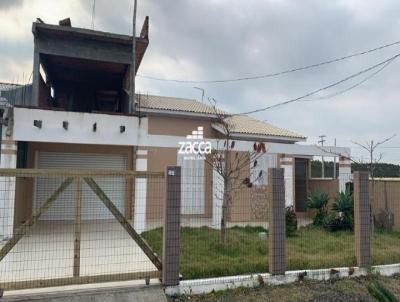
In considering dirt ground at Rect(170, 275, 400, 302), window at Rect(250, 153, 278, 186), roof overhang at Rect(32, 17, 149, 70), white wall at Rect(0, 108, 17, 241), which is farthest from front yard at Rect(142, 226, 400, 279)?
roof overhang at Rect(32, 17, 149, 70)

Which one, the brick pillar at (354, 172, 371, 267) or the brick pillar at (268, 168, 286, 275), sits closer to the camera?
the brick pillar at (268, 168, 286, 275)

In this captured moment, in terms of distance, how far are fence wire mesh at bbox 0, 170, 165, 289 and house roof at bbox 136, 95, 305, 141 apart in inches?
223

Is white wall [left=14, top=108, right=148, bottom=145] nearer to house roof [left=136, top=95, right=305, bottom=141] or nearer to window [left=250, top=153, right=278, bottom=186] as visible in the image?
house roof [left=136, top=95, right=305, bottom=141]

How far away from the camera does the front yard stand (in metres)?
6.88

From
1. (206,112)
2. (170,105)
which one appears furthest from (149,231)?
(170,105)

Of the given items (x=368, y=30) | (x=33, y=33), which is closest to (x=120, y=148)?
(x=33, y=33)

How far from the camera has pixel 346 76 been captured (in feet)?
43.6

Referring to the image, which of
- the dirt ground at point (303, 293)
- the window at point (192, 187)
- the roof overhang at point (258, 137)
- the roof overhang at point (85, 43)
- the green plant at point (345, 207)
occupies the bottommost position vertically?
the dirt ground at point (303, 293)

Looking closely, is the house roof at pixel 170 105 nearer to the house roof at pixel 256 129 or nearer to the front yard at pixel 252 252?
the house roof at pixel 256 129

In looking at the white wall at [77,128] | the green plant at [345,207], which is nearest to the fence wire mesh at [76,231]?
the white wall at [77,128]

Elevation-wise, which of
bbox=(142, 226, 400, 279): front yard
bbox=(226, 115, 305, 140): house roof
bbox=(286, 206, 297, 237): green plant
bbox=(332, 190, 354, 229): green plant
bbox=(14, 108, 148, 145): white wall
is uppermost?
bbox=(226, 115, 305, 140): house roof

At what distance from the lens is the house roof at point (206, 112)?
1647 centimetres

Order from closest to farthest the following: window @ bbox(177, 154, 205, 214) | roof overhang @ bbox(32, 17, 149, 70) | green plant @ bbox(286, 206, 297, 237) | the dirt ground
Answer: the dirt ground < window @ bbox(177, 154, 205, 214) < green plant @ bbox(286, 206, 297, 237) < roof overhang @ bbox(32, 17, 149, 70)

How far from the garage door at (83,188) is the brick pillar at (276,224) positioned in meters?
3.16
